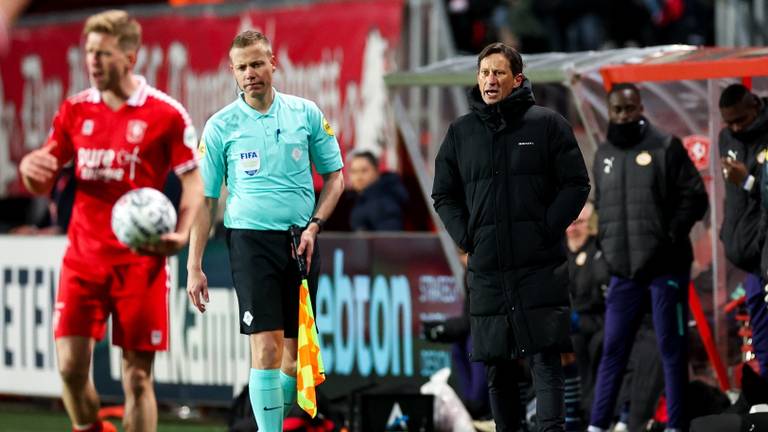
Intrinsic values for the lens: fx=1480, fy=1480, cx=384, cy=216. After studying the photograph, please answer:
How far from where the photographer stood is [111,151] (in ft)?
26.2

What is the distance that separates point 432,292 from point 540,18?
468cm

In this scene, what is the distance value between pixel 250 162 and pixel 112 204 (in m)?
0.80

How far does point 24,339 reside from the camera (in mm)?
12789

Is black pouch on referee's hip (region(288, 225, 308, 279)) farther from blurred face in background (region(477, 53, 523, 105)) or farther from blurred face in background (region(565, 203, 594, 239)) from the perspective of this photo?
blurred face in background (region(565, 203, 594, 239))

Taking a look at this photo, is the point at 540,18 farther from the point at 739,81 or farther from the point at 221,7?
the point at 739,81

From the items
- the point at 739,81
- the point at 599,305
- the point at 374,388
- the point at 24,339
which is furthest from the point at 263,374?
the point at 24,339

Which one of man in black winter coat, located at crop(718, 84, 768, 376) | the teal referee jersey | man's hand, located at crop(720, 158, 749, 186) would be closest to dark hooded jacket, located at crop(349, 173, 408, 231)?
man in black winter coat, located at crop(718, 84, 768, 376)

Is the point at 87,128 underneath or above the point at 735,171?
above

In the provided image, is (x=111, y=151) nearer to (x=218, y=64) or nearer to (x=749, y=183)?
(x=749, y=183)

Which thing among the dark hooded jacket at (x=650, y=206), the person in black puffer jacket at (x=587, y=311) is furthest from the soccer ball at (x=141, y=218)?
the person in black puffer jacket at (x=587, y=311)

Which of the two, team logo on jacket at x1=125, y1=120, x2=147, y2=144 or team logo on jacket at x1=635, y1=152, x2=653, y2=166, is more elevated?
team logo on jacket at x1=125, y1=120, x2=147, y2=144

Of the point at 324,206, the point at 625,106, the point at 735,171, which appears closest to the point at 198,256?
the point at 324,206

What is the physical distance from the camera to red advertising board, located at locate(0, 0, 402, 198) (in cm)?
1484

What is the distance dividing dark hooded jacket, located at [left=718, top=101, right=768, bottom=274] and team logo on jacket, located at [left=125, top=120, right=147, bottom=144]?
365 cm
